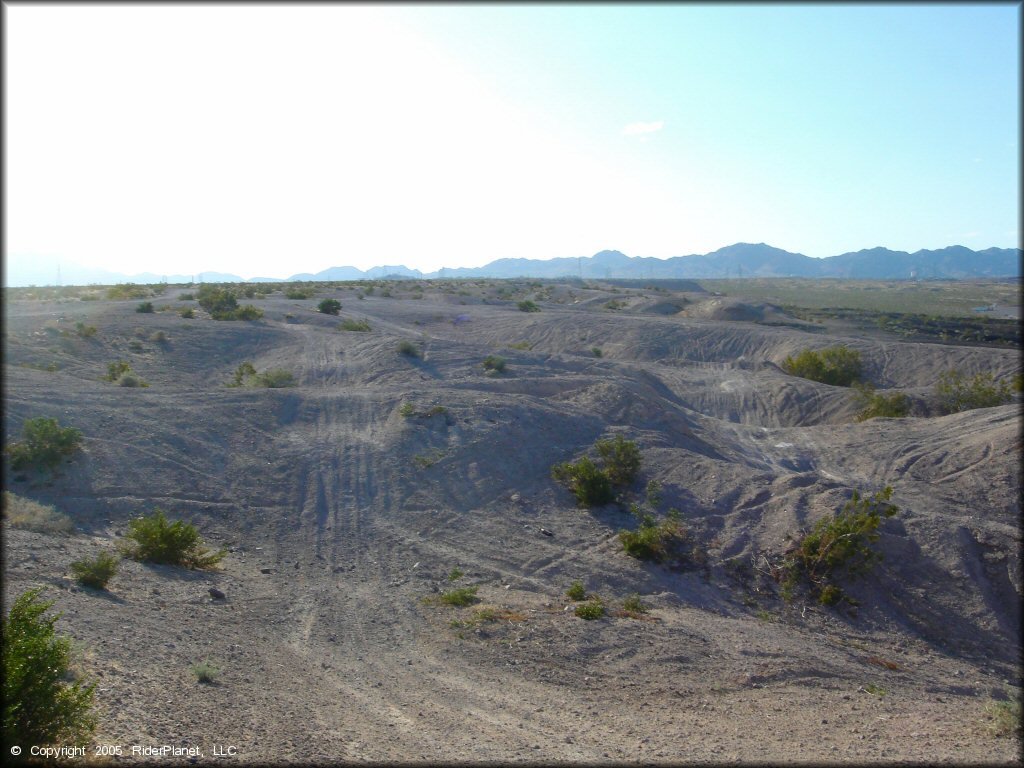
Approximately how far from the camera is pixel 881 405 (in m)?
25.5

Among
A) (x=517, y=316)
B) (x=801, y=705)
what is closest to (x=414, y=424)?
(x=801, y=705)

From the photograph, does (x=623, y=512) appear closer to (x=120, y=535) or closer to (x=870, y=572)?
(x=870, y=572)

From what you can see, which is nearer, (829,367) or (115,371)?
(115,371)

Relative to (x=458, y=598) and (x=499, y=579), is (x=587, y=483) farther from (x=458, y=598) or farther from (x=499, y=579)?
(x=458, y=598)

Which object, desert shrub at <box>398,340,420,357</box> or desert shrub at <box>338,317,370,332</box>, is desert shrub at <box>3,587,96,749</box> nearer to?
desert shrub at <box>398,340,420,357</box>

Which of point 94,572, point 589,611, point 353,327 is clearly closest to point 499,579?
point 589,611

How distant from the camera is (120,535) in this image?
12.0 meters

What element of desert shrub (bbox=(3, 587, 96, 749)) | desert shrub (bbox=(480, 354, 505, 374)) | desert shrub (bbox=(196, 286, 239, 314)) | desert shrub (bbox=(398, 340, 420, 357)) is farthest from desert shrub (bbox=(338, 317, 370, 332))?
desert shrub (bbox=(3, 587, 96, 749))

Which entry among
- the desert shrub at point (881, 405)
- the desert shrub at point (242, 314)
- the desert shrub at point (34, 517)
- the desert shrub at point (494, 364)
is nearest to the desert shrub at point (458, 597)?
the desert shrub at point (34, 517)

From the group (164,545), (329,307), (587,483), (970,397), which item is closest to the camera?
(164,545)

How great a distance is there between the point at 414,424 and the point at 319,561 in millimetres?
6168

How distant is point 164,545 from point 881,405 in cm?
2327

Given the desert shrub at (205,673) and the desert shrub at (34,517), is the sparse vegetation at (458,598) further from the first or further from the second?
the desert shrub at (34,517)

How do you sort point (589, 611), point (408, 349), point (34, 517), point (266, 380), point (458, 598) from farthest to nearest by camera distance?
1. point (408, 349)
2. point (266, 380)
3. point (34, 517)
4. point (458, 598)
5. point (589, 611)
